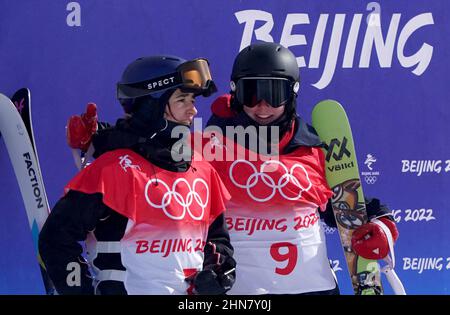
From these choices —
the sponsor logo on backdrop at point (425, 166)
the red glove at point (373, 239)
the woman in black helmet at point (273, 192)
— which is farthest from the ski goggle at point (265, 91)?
the sponsor logo on backdrop at point (425, 166)

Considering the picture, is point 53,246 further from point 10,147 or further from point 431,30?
point 431,30

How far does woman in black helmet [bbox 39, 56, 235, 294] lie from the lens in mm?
3150

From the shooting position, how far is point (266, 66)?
383 centimetres

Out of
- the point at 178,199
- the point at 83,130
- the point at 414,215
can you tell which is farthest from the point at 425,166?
the point at 178,199

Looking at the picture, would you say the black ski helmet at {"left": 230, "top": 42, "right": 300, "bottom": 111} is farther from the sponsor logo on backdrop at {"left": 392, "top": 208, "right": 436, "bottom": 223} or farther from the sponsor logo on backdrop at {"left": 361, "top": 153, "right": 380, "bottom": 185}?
the sponsor logo on backdrop at {"left": 392, "top": 208, "right": 436, "bottom": 223}

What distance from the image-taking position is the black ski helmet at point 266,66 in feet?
12.5

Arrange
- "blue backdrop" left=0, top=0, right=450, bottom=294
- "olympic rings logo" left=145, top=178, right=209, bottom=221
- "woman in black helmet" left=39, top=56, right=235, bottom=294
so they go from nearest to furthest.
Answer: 1. "woman in black helmet" left=39, top=56, right=235, bottom=294
2. "olympic rings logo" left=145, top=178, right=209, bottom=221
3. "blue backdrop" left=0, top=0, right=450, bottom=294

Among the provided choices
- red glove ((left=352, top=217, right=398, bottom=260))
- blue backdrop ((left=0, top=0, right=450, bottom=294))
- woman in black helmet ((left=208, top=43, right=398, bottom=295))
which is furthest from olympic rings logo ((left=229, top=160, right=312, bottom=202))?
blue backdrop ((left=0, top=0, right=450, bottom=294))

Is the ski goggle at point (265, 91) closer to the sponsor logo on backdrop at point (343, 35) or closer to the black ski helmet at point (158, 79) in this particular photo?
the black ski helmet at point (158, 79)

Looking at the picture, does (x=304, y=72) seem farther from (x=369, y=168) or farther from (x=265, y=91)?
(x=265, y=91)

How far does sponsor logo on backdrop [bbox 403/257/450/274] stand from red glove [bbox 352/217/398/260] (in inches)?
50.7

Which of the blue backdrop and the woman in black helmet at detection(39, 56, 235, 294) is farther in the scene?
the blue backdrop

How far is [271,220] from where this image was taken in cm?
379
